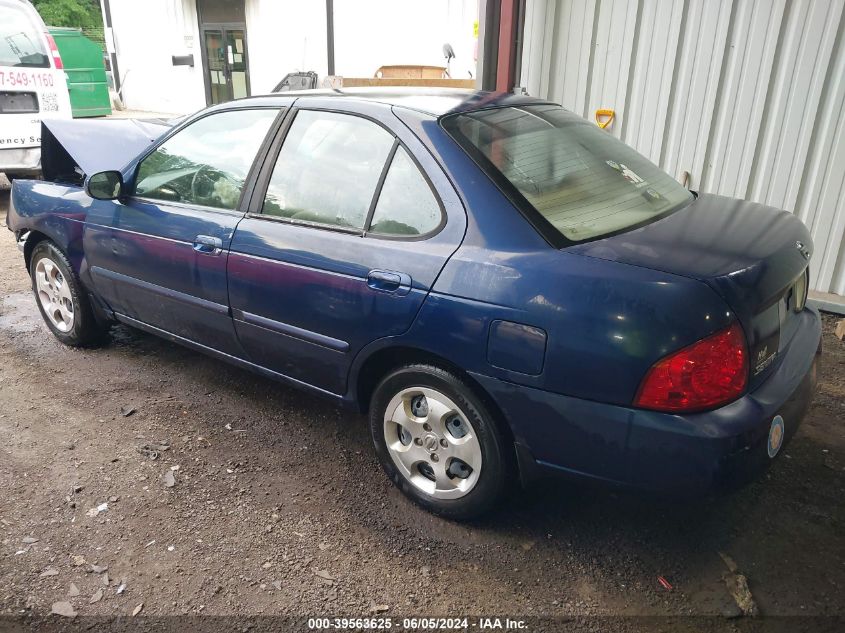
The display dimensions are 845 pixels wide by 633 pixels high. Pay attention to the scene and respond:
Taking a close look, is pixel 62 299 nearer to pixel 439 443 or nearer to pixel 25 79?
pixel 439 443

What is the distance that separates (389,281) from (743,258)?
4.01 ft

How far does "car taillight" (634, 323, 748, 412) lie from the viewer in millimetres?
1979

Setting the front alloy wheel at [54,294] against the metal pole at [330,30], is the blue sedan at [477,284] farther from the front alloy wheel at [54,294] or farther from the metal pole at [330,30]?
the metal pole at [330,30]

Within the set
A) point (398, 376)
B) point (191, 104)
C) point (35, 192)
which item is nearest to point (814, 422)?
point (398, 376)

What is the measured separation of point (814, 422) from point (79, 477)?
3550 millimetres

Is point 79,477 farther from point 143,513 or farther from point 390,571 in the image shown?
point 390,571

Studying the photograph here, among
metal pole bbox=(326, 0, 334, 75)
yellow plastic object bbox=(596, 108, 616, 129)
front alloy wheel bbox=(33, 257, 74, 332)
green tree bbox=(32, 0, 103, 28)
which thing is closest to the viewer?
front alloy wheel bbox=(33, 257, 74, 332)

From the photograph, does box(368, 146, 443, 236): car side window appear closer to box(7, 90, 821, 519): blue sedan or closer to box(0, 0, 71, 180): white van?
box(7, 90, 821, 519): blue sedan

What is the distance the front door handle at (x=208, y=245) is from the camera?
3068 mm

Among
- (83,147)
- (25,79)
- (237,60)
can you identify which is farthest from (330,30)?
(83,147)

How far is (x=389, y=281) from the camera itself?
2.47m

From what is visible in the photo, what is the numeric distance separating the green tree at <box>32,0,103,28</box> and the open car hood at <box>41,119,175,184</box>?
101 ft

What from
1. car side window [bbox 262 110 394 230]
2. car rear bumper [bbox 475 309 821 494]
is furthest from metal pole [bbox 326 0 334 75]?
car rear bumper [bbox 475 309 821 494]

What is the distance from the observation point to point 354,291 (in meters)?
2.58
